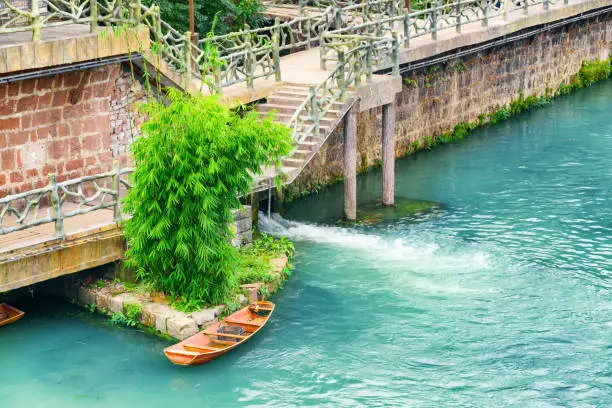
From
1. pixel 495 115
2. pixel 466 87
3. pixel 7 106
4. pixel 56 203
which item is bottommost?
pixel 495 115

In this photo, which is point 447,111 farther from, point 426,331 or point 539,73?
point 426,331

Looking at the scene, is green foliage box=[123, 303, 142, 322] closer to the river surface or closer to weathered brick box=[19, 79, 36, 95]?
the river surface

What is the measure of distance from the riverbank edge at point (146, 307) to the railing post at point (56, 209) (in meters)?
1.96

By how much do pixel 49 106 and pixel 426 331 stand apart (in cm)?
834

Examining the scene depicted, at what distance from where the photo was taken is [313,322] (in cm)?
2225

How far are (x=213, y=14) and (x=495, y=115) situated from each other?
39.5 feet

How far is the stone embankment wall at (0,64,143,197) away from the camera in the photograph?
22.2 m

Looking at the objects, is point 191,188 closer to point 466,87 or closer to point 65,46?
point 65,46

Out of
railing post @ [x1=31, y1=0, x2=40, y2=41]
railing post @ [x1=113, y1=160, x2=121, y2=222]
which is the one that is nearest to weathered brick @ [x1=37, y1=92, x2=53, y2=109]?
railing post @ [x1=31, y1=0, x2=40, y2=41]

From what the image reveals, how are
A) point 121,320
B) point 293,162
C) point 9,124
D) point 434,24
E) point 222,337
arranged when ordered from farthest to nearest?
point 434,24 < point 293,162 < point 9,124 < point 121,320 < point 222,337

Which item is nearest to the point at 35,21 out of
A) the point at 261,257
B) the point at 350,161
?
the point at 261,257

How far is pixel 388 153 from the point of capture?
95.6ft

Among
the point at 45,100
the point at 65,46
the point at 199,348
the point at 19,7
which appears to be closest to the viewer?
the point at 199,348

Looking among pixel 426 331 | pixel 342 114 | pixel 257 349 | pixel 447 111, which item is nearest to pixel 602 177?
pixel 447 111
